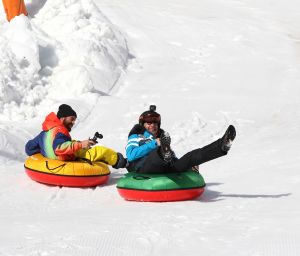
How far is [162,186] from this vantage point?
6297 mm

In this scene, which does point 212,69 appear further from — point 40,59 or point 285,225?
point 285,225

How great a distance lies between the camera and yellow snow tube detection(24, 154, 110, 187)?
7.20 metres

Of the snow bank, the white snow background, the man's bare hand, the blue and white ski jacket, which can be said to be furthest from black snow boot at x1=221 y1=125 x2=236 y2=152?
the snow bank

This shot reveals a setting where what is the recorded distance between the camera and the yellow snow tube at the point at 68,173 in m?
7.20

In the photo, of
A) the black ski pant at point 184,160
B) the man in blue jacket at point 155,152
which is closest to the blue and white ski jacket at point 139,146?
the man in blue jacket at point 155,152

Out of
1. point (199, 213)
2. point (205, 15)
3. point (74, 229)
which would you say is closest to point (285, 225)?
point (199, 213)

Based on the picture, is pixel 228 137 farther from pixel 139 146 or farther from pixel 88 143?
pixel 88 143

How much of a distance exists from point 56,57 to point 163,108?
2.95 m

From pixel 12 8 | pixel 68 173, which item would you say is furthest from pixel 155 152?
pixel 12 8

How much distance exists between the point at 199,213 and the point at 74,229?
1.29m

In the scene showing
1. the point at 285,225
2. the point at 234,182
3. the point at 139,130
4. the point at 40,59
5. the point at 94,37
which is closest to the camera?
the point at 285,225

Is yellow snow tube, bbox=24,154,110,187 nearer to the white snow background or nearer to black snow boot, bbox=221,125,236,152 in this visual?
the white snow background

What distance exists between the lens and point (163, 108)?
11.8 meters

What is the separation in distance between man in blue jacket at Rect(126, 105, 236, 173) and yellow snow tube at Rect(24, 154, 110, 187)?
66cm
